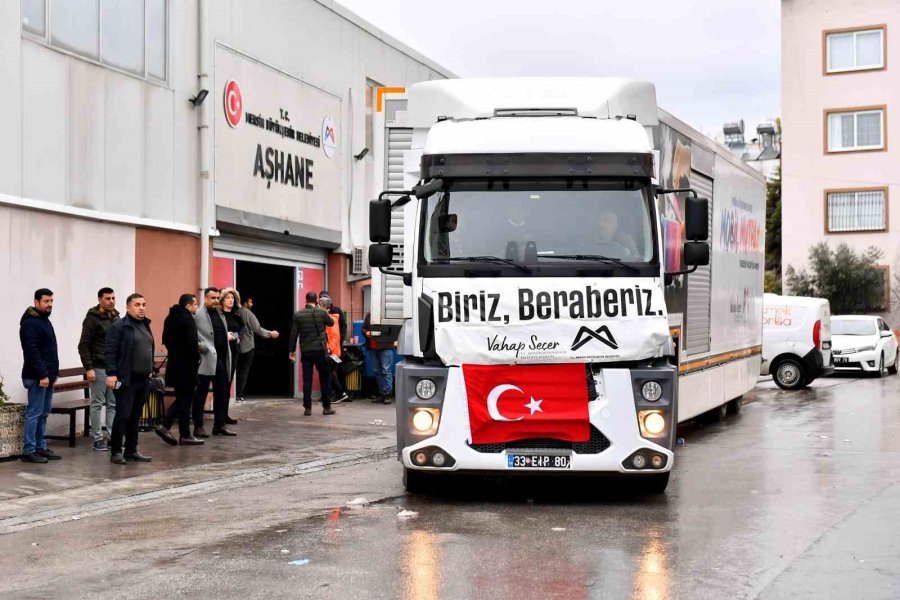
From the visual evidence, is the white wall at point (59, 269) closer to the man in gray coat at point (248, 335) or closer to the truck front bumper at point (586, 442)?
the man in gray coat at point (248, 335)

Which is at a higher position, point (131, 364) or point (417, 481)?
point (131, 364)

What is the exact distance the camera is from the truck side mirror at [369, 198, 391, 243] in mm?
9875

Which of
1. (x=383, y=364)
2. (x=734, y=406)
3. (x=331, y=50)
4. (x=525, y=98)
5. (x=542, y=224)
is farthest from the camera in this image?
(x=331, y=50)

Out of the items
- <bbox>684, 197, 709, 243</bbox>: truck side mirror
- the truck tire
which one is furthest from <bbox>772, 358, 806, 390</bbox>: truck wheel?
<bbox>684, 197, 709, 243</bbox>: truck side mirror

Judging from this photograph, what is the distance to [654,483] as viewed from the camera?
32.9 feet

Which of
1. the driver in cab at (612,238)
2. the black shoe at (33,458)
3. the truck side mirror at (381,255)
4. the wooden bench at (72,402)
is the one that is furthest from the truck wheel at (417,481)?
the wooden bench at (72,402)

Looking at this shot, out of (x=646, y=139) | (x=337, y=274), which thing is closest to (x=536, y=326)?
(x=646, y=139)

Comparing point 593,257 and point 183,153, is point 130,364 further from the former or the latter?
point 183,153

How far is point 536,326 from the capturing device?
9352 mm

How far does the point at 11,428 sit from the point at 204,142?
636 centimetres

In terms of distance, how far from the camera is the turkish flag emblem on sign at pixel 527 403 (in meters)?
9.33

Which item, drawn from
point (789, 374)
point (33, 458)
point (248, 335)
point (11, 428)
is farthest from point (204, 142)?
point (789, 374)

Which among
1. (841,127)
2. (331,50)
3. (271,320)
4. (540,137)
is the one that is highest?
(841,127)

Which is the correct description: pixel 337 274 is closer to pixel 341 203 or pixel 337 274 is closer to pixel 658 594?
pixel 341 203
